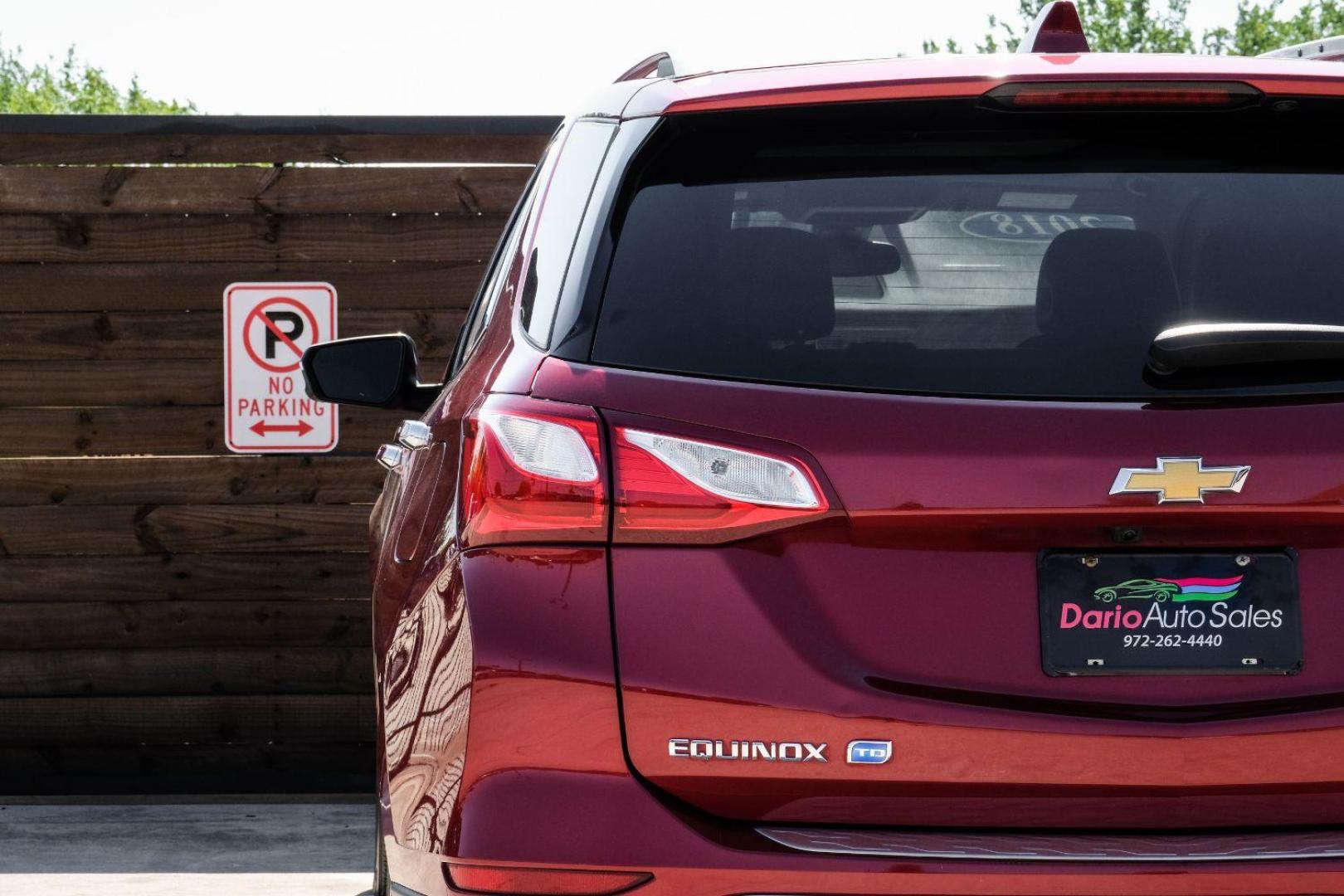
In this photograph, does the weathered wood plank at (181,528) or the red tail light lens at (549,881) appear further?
the weathered wood plank at (181,528)

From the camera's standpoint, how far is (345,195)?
21.1 feet

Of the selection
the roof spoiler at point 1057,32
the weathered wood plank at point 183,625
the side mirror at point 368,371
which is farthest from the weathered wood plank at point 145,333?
the roof spoiler at point 1057,32

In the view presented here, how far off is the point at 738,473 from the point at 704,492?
0.05 metres

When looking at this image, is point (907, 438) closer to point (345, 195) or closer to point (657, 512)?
point (657, 512)

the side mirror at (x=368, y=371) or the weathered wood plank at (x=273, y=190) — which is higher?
the weathered wood plank at (x=273, y=190)

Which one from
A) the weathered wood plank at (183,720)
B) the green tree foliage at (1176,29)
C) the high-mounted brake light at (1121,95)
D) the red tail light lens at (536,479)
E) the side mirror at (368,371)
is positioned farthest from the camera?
the green tree foliage at (1176,29)

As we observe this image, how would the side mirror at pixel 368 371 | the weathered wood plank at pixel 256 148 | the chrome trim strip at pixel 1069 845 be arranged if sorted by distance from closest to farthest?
the chrome trim strip at pixel 1069 845, the side mirror at pixel 368 371, the weathered wood plank at pixel 256 148

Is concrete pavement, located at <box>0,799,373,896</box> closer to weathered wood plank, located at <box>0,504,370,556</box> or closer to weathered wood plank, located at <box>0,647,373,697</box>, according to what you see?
weathered wood plank, located at <box>0,647,373,697</box>

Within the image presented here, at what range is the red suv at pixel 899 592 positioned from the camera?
6.89 ft

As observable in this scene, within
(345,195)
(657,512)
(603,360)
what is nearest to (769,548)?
(657,512)

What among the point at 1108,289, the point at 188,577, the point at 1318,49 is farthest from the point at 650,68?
the point at 188,577

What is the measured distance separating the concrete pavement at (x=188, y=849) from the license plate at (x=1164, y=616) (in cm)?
344

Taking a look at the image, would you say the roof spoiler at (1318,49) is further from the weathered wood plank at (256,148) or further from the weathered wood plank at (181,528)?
the weathered wood plank at (181,528)

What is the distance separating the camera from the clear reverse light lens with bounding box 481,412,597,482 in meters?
2.20
